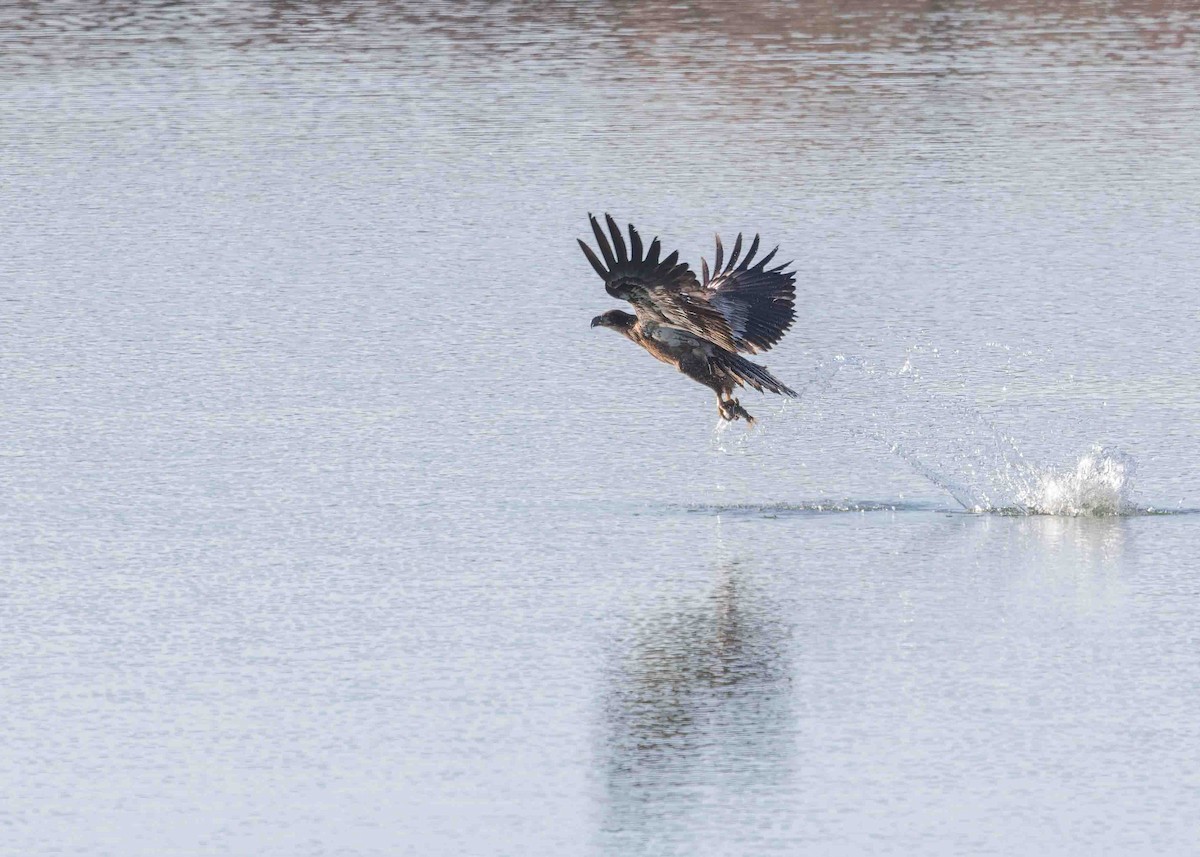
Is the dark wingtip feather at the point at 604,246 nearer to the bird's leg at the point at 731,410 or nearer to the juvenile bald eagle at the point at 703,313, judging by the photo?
the juvenile bald eagle at the point at 703,313

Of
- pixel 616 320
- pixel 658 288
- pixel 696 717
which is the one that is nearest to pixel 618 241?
pixel 658 288

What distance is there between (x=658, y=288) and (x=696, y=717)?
11.4 feet

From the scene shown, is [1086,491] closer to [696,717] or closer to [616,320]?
[616,320]

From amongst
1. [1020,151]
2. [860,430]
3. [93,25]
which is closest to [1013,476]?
[860,430]

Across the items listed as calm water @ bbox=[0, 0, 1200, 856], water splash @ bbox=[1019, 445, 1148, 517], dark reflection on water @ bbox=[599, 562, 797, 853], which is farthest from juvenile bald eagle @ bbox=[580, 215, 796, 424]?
dark reflection on water @ bbox=[599, 562, 797, 853]

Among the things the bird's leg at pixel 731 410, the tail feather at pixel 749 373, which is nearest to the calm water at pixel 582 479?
the bird's leg at pixel 731 410

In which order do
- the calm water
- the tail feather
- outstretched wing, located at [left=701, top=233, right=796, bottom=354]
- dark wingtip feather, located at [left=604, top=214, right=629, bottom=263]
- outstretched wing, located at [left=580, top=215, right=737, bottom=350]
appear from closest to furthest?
1. the calm water
2. dark wingtip feather, located at [left=604, top=214, right=629, bottom=263]
3. outstretched wing, located at [left=580, top=215, right=737, bottom=350]
4. the tail feather
5. outstretched wing, located at [left=701, top=233, right=796, bottom=354]

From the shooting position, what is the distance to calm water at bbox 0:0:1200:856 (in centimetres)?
696

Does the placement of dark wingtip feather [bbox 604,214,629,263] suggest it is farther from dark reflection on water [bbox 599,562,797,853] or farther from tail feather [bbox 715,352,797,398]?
dark reflection on water [bbox 599,562,797,853]

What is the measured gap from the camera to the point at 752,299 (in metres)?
11.7

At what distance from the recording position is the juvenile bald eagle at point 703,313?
1048 centimetres

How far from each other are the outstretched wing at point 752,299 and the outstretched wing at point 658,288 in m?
0.17

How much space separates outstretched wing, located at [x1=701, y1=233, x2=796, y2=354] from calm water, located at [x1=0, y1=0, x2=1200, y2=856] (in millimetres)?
499

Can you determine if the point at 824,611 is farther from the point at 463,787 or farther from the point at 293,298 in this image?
the point at 293,298
